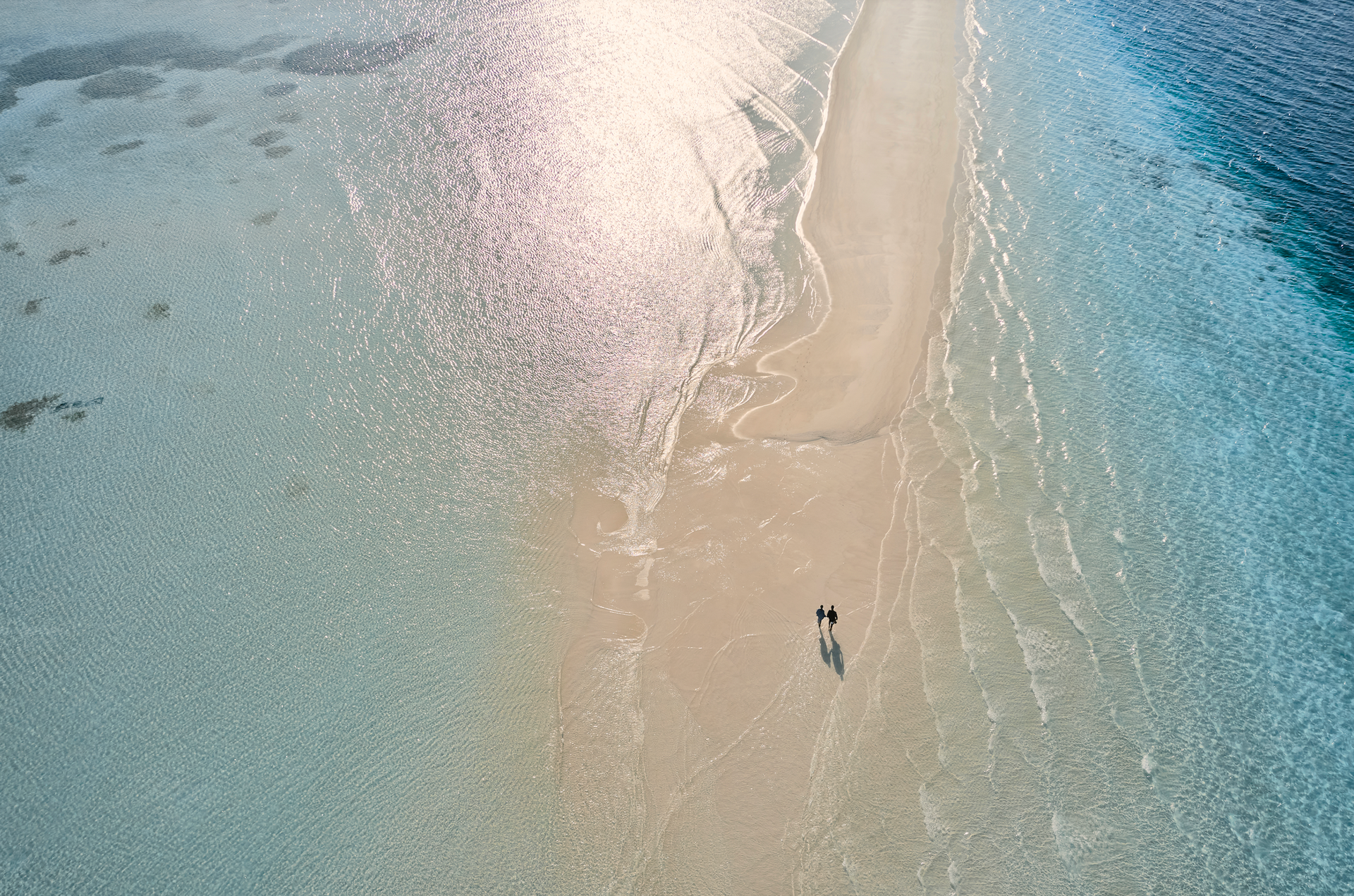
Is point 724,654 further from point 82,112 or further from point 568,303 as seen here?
point 82,112

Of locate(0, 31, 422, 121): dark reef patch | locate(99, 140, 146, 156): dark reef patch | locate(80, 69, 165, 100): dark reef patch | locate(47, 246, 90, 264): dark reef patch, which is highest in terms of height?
locate(0, 31, 422, 121): dark reef patch

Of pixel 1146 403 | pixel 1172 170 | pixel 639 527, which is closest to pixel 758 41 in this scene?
pixel 1172 170

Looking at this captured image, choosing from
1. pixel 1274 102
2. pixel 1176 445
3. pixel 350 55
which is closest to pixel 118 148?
pixel 350 55

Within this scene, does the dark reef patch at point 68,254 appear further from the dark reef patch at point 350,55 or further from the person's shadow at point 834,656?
the person's shadow at point 834,656

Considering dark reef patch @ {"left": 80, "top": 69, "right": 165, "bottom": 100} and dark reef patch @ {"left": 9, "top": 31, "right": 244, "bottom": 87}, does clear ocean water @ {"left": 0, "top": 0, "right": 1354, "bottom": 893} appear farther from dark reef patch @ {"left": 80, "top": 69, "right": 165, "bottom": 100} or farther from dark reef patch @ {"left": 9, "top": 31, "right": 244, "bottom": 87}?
dark reef patch @ {"left": 9, "top": 31, "right": 244, "bottom": 87}

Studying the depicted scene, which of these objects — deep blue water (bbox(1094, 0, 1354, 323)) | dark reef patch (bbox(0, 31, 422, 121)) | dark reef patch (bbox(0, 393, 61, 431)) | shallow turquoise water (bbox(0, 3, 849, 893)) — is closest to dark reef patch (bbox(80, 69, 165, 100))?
dark reef patch (bbox(0, 31, 422, 121))

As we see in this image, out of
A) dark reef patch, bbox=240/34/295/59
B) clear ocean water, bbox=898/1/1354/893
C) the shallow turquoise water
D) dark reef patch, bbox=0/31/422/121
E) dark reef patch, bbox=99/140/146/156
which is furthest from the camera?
dark reef patch, bbox=240/34/295/59
